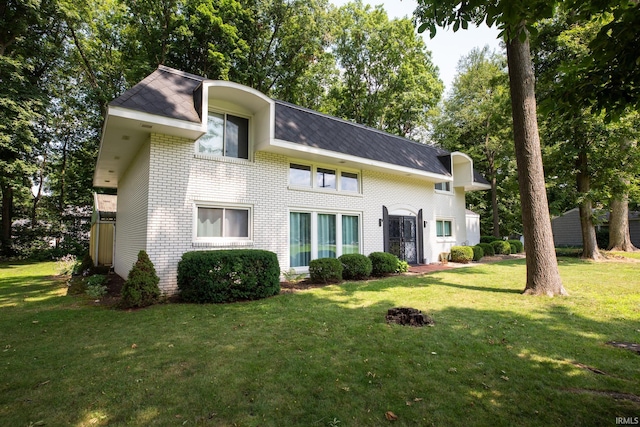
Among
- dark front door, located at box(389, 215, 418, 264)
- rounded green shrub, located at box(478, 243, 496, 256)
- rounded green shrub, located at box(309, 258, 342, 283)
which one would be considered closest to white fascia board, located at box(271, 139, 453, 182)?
dark front door, located at box(389, 215, 418, 264)

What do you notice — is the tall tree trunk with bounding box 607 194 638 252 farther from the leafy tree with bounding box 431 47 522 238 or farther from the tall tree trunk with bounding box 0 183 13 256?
the tall tree trunk with bounding box 0 183 13 256

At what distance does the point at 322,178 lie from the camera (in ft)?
36.4

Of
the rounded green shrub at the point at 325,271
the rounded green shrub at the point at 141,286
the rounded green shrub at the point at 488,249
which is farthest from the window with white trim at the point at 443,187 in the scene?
the rounded green shrub at the point at 141,286

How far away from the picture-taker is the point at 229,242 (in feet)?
28.3

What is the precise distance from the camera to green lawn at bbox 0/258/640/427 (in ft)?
8.86

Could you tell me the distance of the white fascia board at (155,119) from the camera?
6.58 m

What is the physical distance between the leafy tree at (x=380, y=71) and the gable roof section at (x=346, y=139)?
11663mm

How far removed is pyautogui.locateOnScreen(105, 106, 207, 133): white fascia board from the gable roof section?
229 cm

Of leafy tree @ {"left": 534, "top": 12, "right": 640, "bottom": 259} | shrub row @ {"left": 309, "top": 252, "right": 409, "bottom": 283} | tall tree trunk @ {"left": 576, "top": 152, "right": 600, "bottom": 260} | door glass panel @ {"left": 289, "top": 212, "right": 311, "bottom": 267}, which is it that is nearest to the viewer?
shrub row @ {"left": 309, "top": 252, "right": 409, "bottom": 283}

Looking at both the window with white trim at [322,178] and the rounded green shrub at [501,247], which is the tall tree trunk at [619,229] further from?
the window with white trim at [322,178]

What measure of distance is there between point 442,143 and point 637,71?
26.1 metres

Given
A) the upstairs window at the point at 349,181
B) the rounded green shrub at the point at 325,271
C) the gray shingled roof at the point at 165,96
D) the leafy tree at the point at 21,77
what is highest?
the leafy tree at the point at 21,77

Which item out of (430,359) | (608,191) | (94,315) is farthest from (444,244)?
(94,315)

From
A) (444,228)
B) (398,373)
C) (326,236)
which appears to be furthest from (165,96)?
(444,228)
